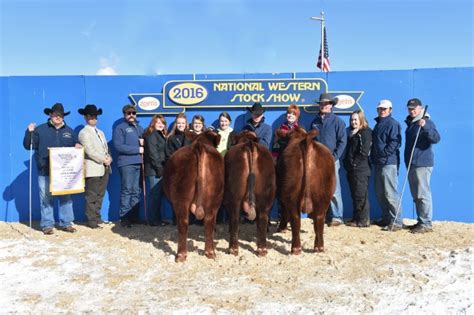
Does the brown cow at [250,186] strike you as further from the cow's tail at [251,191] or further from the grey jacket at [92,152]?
the grey jacket at [92,152]

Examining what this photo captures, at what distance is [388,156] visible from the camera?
615 cm

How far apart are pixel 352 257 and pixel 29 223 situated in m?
5.61

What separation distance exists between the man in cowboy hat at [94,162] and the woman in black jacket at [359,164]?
406cm

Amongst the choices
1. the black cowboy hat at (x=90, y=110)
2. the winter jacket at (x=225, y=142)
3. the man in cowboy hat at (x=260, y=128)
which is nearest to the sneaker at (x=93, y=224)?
the black cowboy hat at (x=90, y=110)

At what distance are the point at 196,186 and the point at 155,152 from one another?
1.89m

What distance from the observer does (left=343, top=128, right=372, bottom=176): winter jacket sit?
245 inches

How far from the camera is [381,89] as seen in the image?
6.90 metres

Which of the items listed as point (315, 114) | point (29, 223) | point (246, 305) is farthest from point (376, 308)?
point (29, 223)

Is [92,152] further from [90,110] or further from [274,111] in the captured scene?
[274,111]

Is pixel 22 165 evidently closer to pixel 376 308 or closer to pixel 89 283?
pixel 89 283

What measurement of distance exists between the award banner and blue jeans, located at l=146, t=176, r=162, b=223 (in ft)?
3.57

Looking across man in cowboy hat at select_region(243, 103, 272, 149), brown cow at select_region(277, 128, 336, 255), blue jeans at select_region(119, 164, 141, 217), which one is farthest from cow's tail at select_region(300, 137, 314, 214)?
blue jeans at select_region(119, 164, 141, 217)

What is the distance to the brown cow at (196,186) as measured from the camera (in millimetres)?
4664

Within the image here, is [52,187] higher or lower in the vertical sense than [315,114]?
lower
